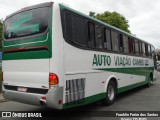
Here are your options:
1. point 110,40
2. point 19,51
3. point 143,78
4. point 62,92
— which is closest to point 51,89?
point 62,92

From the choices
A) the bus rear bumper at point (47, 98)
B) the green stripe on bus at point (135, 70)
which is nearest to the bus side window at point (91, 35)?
the green stripe on bus at point (135, 70)

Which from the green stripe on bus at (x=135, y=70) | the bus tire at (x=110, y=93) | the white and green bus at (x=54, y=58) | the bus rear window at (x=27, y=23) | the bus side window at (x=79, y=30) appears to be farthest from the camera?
the green stripe on bus at (x=135, y=70)

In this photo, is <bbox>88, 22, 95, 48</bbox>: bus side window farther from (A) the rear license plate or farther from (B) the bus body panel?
(A) the rear license plate

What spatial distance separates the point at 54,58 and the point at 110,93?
3.85 m

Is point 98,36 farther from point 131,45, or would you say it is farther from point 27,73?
point 131,45

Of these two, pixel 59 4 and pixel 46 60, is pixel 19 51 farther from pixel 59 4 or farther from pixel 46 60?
pixel 59 4

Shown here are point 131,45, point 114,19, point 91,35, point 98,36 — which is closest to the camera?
point 91,35

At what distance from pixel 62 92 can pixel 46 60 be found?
3.12ft

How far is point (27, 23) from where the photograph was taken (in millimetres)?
6691

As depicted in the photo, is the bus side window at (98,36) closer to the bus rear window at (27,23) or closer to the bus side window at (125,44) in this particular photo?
the bus rear window at (27,23)

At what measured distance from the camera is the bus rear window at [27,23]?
20.6 ft

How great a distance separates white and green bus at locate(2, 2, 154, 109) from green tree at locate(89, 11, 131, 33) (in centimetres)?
2726

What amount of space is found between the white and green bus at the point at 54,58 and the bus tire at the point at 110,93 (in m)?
0.05

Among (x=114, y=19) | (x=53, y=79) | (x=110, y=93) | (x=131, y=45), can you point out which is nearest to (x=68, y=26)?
(x=53, y=79)
